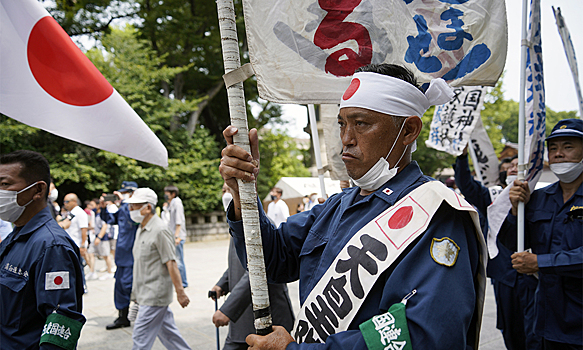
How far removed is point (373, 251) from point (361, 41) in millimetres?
1272

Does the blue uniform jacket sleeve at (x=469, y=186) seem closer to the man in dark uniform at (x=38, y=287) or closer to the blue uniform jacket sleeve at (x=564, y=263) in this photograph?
the blue uniform jacket sleeve at (x=564, y=263)

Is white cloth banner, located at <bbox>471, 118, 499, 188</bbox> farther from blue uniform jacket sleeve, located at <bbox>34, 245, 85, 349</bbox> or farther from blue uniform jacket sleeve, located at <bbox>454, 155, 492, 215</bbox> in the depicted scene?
blue uniform jacket sleeve, located at <bbox>34, 245, 85, 349</bbox>

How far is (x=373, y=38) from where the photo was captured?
2348 millimetres

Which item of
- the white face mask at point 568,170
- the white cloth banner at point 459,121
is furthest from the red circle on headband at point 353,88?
the white cloth banner at point 459,121

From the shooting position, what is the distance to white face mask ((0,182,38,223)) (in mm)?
2654

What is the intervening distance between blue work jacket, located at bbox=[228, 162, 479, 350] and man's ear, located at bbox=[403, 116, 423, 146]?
0.35ft

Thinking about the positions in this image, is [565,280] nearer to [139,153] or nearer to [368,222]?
[368,222]

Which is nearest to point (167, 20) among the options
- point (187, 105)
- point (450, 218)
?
point (187, 105)

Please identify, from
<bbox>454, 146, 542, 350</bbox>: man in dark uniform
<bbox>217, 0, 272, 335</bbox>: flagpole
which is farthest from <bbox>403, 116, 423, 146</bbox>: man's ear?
<bbox>454, 146, 542, 350</bbox>: man in dark uniform

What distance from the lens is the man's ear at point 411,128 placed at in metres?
1.72

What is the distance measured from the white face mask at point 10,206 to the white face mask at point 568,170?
3807 millimetres

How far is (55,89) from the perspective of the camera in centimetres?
275

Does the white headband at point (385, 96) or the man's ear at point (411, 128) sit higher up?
the white headband at point (385, 96)

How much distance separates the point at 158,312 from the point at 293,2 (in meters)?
3.66
